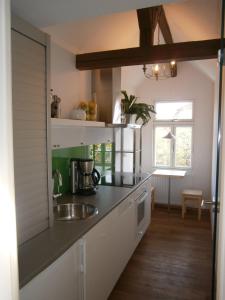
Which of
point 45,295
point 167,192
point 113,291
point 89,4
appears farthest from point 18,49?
point 167,192

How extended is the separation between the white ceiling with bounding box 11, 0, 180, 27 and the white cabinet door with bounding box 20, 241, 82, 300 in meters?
1.40

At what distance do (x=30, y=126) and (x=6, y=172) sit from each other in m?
0.82

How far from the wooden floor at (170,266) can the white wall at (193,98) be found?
978mm

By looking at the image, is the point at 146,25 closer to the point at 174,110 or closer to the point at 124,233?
the point at 124,233

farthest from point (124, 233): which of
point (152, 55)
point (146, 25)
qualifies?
point (146, 25)

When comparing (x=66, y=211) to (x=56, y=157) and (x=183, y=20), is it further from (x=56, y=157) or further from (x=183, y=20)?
(x=183, y=20)

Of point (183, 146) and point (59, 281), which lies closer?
point (59, 281)

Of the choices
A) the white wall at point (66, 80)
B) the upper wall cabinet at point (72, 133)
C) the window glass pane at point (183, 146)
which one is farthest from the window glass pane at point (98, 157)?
the window glass pane at point (183, 146)

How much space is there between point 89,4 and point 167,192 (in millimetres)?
4458

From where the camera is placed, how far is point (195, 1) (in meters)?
2.44

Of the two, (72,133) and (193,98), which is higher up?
(193,98)

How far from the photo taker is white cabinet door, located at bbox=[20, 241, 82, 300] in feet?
3.93

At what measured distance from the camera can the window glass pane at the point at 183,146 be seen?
501cm

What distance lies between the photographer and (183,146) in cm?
506
